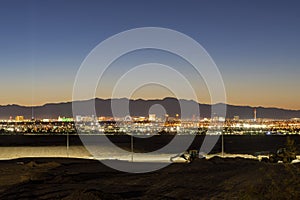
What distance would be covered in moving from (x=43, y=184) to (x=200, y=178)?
6.45 m

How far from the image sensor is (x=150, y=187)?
19734mm

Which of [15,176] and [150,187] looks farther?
[15,176]

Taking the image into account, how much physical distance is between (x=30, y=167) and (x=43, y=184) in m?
7.48

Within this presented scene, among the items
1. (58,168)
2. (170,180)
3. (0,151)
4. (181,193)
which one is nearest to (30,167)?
(58,168)

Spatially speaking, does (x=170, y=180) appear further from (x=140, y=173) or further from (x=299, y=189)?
(x=299, y=189)

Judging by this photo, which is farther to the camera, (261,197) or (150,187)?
(150,187)

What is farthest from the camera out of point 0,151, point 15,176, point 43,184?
point 0,151

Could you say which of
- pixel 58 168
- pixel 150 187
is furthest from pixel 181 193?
pixel 58 168

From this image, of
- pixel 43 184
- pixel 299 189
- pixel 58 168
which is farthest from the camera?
pixel 58 168

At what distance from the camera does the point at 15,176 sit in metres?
24.5

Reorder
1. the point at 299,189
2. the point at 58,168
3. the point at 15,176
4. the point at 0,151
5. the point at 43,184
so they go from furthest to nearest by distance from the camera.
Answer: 1. the point at 0,151
2. the point at 58,168
3. the point at 15,176
4. the point at 43,184
5. the point at 299,189

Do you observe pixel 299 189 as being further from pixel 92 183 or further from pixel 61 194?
pixel 92 183

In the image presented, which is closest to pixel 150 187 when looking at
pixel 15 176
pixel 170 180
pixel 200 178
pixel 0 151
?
pixel 170 180

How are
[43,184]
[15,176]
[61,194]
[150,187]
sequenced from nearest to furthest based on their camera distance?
[61,194] < [150,187] < [43,184] < [15,176]
